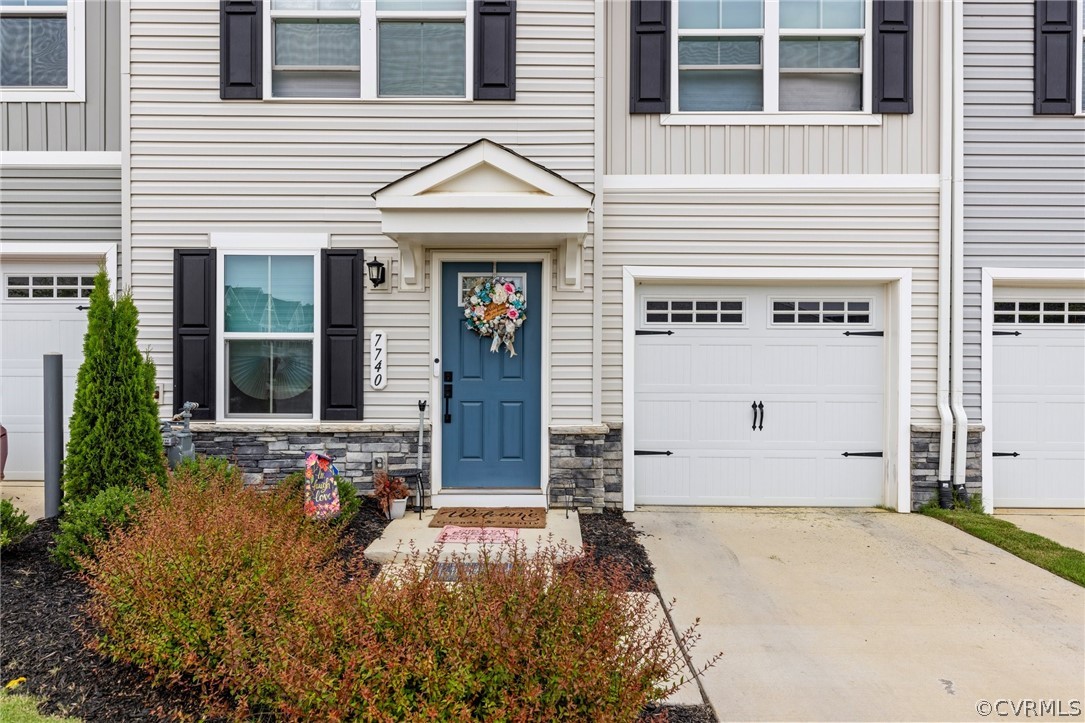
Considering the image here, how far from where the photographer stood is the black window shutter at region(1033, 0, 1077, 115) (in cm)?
524

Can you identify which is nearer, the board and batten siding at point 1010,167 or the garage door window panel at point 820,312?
the board and batten siding at point 1010,167

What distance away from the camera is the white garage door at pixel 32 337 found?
18.0 ft

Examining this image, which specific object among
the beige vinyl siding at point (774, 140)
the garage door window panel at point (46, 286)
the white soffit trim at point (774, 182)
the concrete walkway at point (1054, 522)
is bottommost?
the concrete walkway at point (1054, 522)

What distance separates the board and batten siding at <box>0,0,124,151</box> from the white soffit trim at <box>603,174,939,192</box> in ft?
14.5

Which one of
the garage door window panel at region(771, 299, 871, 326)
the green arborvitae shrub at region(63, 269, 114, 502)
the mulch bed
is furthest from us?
the garage door window panel at region(771, 299, 871, 326)

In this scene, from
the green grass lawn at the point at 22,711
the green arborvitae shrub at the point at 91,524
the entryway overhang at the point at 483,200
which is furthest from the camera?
the entryway overhang at the point at 483,200

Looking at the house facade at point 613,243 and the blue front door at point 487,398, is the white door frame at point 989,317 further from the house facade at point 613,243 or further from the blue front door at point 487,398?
the blue front door at point 487,398

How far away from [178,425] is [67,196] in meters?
2.39

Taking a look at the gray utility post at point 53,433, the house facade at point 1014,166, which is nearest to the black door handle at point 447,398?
the gray utility post at point 53,433

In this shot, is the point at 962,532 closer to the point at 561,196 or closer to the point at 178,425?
the point at 561,196

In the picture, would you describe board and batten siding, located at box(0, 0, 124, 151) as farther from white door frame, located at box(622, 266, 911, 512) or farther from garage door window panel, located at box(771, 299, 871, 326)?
garage door window panel, located at box(771, 299, 871, 326)

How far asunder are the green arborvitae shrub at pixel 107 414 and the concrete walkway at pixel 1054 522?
261 inches

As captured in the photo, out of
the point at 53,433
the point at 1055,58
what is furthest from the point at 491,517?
the point at 1055,58

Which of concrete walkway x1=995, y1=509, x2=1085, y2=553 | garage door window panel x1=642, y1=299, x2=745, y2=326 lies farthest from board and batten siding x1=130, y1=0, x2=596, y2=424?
concrete walkway x1=995, y1=509, x2=1085, y2=553
